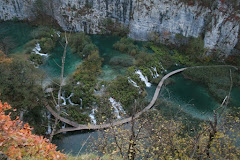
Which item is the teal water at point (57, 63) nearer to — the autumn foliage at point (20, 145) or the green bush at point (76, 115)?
the green bush at point (76, 115)

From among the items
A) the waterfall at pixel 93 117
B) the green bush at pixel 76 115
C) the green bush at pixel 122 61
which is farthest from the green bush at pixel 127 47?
the green bush at pixel 76 115

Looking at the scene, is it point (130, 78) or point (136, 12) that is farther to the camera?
point (136, 12)

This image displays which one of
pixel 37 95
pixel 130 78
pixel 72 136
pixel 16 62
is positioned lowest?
pixel 72 136

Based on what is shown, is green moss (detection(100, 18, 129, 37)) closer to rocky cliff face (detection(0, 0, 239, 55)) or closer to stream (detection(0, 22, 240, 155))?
rocky cliff face (detection(0, 0, 239, 55))

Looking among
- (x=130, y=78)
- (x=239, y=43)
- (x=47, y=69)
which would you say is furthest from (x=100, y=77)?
(x=239, y=43)

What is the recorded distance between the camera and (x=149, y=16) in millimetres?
33500

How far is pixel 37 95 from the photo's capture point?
1708 cm

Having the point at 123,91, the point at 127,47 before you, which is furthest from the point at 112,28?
the point at 123,91

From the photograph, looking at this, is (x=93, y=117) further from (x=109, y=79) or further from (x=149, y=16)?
(x=149, y=16)

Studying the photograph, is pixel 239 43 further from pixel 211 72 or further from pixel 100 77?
pixel 100 77

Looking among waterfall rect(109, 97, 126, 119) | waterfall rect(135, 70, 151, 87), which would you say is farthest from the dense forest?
waterfall rect(109, 97, 126, 119)

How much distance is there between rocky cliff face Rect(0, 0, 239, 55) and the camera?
2883 centimetres

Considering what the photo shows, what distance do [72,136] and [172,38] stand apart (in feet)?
74.6

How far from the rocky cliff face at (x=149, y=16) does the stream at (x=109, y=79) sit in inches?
151
